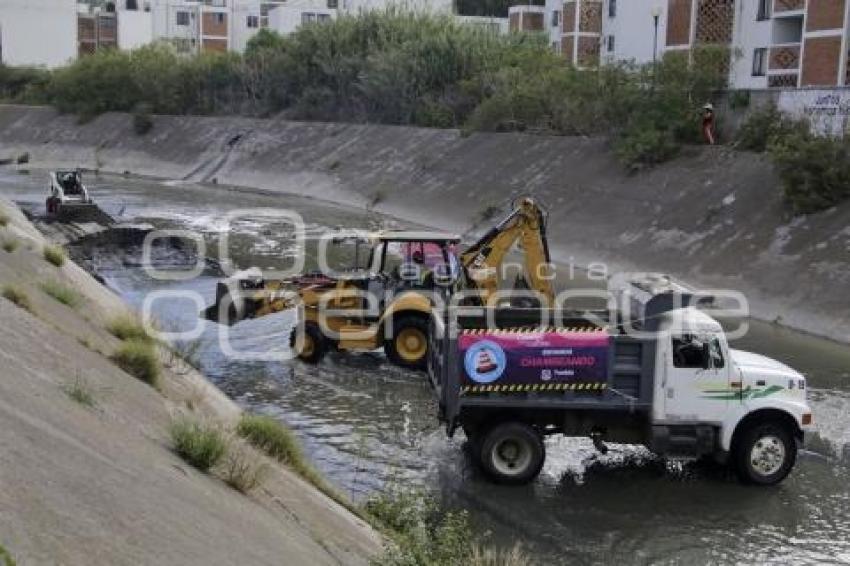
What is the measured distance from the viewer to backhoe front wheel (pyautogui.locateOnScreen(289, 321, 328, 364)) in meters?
19.8

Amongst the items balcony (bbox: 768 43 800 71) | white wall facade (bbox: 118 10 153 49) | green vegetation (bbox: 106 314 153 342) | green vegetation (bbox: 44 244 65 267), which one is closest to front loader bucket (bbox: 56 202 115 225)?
green vegetation (bbox: 44 244 65 267)

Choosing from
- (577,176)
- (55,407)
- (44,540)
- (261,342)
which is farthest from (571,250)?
(44,540)

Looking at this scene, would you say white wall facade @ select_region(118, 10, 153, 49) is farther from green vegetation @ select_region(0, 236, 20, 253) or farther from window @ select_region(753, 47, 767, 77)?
green vegetation @ select_region(0, 236, 20, 253)

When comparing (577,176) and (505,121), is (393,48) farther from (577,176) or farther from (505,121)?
(577,176)

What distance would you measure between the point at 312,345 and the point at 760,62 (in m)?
36.7

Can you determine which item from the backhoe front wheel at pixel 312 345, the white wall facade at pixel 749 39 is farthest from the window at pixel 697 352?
the white wall facade at pixel 749 39

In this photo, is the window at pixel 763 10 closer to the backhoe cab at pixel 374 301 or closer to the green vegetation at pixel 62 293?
the backhoe cab at pixel 374 301

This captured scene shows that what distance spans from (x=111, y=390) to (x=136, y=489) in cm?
391

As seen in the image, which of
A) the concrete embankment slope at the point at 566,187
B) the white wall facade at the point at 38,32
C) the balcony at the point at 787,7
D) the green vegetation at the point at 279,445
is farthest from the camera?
the white wall facade at the point at 38,32

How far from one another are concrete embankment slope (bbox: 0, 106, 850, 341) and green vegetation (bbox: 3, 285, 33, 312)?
18.2 meters

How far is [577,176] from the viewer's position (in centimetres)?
4259

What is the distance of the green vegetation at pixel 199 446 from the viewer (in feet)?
32.3

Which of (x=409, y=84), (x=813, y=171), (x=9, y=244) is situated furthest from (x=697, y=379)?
(x=409, y=84)

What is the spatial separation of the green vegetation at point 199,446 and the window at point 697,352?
250 inches
